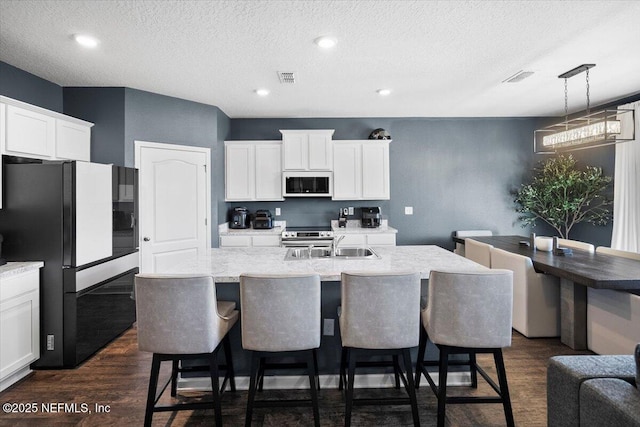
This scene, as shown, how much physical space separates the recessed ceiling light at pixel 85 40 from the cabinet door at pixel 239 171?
2366mm

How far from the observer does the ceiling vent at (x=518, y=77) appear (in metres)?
3.51

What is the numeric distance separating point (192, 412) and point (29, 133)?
8.47ft

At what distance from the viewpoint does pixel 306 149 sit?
201 inches

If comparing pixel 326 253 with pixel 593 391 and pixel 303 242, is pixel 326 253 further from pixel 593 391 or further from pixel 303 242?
pixel 593 391

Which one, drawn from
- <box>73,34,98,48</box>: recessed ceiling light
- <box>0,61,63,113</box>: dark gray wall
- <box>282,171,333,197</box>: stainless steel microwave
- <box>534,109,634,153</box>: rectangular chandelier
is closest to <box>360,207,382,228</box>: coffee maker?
<box>282,171,333,197</box>: stainless steel microwave

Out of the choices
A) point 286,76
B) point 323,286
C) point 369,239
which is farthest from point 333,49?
point 369,239

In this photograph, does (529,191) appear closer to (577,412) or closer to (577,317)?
(577,317)

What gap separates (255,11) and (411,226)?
3978mm

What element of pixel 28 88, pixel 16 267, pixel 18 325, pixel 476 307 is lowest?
pixel 18 325

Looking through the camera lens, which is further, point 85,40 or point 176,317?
point 85,40

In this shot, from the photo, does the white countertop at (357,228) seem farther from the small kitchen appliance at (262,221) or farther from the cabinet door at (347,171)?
the small kitchen appliance at (262,221)

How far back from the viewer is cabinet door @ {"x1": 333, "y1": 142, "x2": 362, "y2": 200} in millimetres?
5176

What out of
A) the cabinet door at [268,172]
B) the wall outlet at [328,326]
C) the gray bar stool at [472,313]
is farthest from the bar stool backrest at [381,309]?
the cabinet door at [268,172]

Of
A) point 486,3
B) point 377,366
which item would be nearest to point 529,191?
point 486,3
